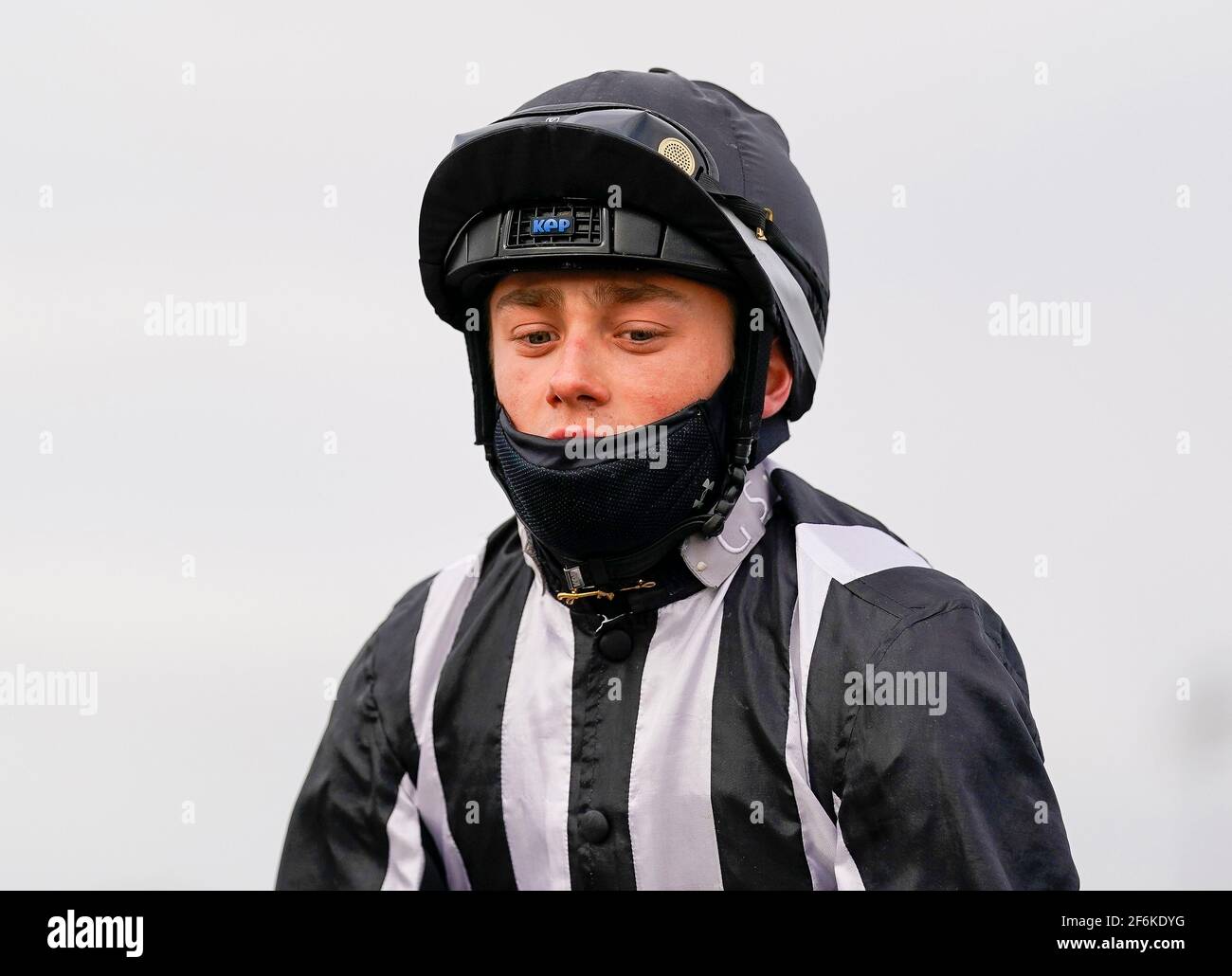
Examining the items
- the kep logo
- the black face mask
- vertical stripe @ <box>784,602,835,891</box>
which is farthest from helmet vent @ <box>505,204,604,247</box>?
vertical stripe @ <box>784,602,835,891</box>

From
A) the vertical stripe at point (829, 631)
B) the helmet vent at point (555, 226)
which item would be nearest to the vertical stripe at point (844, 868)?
the vertical stripe at point (829, 631)

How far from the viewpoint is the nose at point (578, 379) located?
345cm

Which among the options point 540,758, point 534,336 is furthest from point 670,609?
point 534,336

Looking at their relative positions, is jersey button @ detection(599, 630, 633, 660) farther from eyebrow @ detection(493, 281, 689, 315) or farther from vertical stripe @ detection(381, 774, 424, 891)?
eyebrow @ detection(493, 281, 689, 315)

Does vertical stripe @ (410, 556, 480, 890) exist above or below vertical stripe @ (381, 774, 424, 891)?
above

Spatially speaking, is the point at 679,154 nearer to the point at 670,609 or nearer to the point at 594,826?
the point at 670,609

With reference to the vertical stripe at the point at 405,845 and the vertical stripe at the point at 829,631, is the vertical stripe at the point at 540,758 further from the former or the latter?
the vertical stripe at the point at 829,631

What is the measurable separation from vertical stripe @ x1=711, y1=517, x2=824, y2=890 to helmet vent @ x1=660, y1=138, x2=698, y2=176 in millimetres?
917

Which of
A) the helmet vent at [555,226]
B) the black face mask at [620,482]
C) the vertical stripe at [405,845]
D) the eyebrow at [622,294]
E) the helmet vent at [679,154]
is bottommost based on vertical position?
the vertical stripe at [405,845]

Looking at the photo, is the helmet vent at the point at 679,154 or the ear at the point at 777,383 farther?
the ear at the point at 777,383

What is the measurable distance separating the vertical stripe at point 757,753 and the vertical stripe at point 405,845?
75 cm

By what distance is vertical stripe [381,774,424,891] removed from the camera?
3.72 meters
